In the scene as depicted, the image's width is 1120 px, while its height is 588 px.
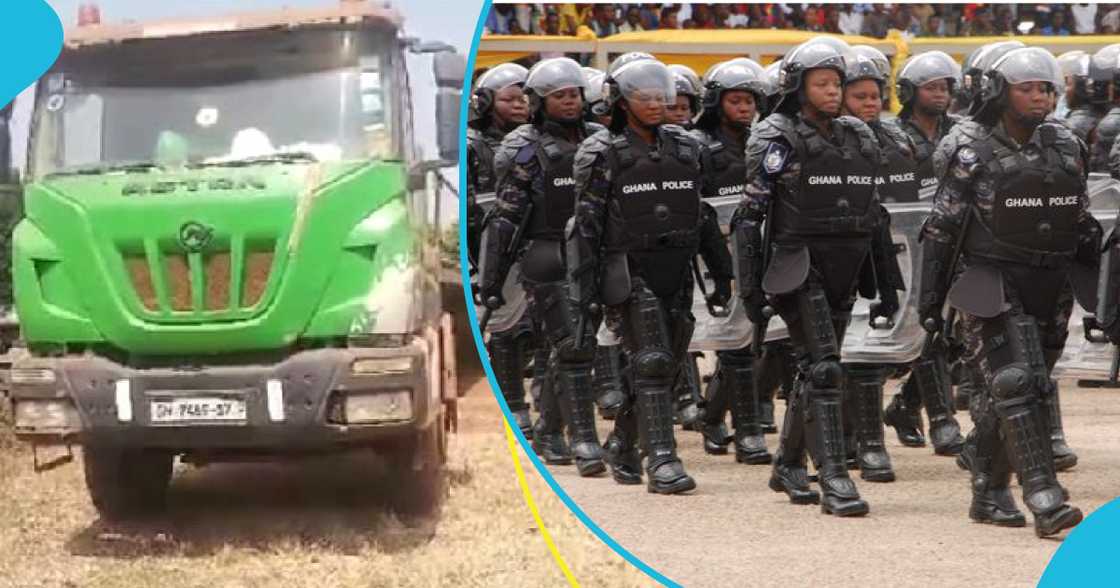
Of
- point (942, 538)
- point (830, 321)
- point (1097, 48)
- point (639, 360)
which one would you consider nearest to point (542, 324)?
point (639, 360)

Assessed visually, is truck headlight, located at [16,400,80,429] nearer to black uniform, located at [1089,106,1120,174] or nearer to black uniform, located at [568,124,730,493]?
black uniform, located at [568,124,730,493]

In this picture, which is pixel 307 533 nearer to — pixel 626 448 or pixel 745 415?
pixel 626 448

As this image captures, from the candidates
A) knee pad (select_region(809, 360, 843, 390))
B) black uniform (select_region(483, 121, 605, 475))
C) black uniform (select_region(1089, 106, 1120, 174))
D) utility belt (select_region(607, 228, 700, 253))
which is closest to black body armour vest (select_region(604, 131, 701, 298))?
utility belt (select_region(607, 228, 700, 253))

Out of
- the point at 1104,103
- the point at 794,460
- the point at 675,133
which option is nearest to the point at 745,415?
the point at 794,460

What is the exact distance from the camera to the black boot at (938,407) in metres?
9.70

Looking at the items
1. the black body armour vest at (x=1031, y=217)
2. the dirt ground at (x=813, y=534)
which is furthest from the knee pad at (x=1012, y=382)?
the dirt ground at (x=813, y=534)

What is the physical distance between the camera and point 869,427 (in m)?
9.22

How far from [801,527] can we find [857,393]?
106 centimetres

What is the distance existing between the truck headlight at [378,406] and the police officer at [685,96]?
1.43 metres

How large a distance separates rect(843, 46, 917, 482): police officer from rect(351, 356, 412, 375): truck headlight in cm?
182

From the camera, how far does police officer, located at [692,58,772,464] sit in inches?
354

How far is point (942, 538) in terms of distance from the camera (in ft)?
26.9

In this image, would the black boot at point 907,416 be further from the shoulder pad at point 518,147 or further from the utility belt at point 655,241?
the shoulder pad at point 518,147

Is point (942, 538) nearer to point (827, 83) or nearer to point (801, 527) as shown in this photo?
point (801, 527)
